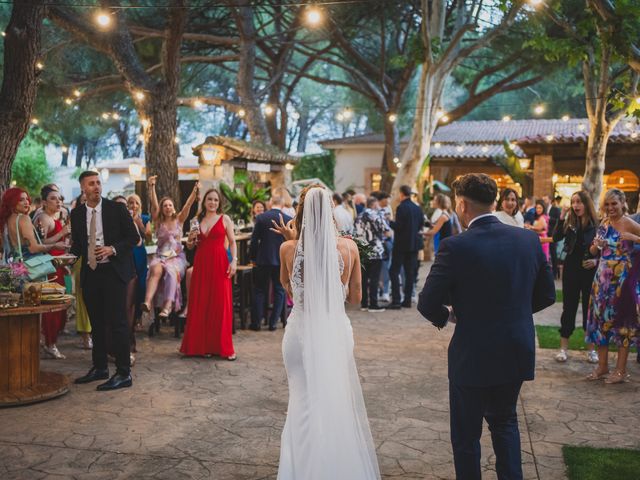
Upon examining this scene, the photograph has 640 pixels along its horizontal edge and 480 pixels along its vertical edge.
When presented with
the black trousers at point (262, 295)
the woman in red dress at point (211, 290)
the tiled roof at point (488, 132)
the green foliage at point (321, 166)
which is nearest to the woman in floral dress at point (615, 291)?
the woman in red dress at point (211, 290)

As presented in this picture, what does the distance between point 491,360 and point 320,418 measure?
1123 mm

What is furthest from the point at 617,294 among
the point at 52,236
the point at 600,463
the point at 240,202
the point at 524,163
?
the point at 524,163

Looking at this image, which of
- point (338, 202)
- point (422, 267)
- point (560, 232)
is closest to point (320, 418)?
point (560, 232)

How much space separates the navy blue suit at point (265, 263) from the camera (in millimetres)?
9223

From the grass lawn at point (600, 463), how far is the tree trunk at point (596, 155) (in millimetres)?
10975

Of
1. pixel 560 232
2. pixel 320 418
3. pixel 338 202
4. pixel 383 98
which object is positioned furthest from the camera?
pixel 383 98

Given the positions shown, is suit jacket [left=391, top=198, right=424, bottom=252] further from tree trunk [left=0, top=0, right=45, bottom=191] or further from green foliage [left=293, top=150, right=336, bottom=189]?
green foliage [left=293, top=150, right=336, bottom=189]

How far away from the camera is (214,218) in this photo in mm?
7914

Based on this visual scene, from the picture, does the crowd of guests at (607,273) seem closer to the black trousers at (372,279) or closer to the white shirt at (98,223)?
the white shirt at (98,223)

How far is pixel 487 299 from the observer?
3266 mm

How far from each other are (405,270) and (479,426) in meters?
7.98

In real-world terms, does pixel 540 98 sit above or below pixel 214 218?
above

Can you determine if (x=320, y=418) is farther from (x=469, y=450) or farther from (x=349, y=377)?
(x=469, y=450)

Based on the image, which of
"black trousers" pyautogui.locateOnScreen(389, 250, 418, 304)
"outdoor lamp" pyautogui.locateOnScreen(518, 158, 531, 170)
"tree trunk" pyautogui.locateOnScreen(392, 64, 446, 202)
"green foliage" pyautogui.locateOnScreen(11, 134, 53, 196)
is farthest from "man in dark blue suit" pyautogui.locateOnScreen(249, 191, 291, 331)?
"green foliage" pyautogui.locateOnScreen(11, 134, 53, 196)
